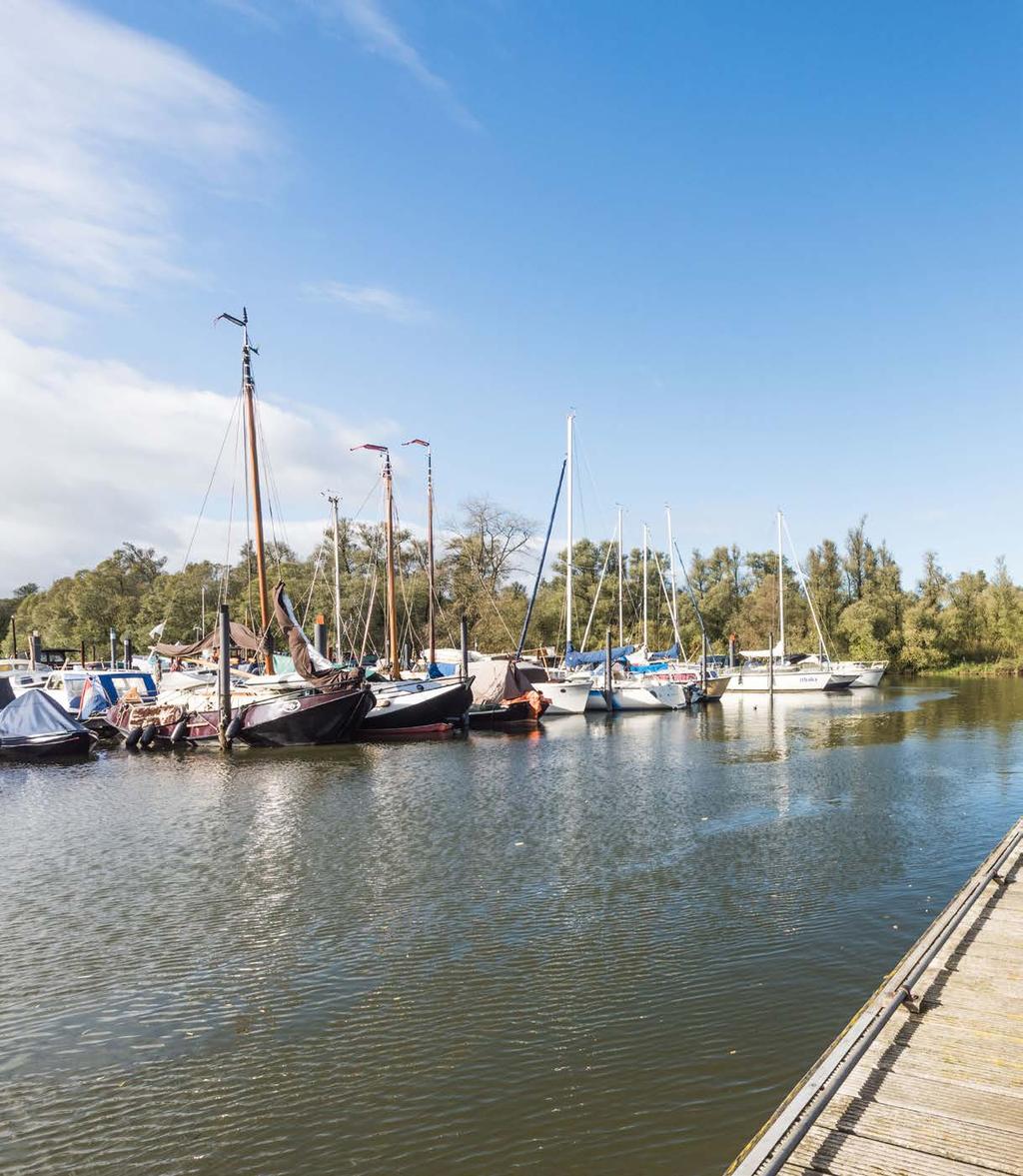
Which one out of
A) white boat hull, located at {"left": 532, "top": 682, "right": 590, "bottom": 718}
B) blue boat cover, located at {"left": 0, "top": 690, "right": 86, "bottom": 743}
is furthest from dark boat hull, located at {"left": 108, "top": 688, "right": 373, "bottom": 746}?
white boat hull, located at {"left": 532, "top": 682, "right": 590, "bottom": 718}

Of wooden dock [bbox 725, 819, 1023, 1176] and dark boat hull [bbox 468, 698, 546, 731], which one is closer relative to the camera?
wooden dock [bbox 725, 819, 1023, 1176]

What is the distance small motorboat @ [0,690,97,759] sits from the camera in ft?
91.8

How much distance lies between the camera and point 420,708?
32.8 m

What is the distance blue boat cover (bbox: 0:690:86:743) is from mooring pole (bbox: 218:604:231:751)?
441 cm

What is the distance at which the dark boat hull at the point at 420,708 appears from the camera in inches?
1280

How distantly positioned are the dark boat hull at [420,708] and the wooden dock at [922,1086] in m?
26.1

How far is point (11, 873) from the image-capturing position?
1377 centimetres

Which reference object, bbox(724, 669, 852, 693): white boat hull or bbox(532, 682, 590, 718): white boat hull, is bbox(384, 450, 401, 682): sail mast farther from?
bbox(724, 669, 852, 693): white boat hull

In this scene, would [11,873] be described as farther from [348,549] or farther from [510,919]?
[348,549]

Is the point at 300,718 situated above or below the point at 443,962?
above

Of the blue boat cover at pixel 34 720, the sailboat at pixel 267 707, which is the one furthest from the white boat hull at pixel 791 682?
the blue boat cover at pixel 34 720

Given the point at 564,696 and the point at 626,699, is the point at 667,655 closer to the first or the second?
the point at 626,699

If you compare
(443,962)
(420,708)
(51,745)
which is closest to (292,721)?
(420,708)

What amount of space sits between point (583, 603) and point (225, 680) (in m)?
52.5
